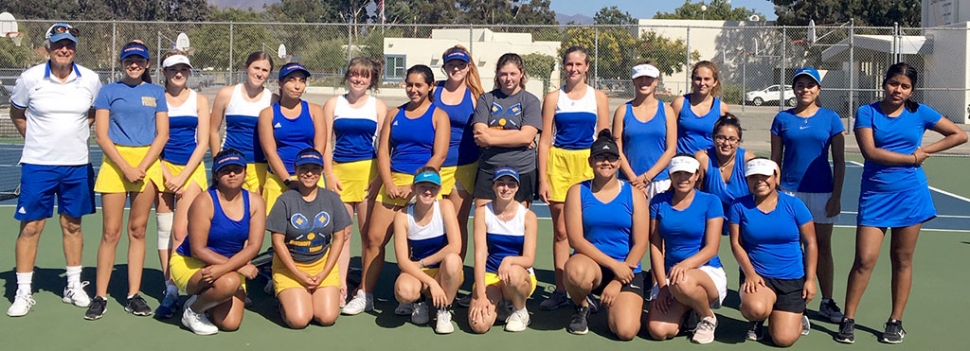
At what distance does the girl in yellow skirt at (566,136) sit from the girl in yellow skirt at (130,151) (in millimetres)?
2538

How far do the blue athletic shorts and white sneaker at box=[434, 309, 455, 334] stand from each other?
8.17 ft

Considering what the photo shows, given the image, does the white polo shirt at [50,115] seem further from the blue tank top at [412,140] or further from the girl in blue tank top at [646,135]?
the girl in blue tank top at [646,135]

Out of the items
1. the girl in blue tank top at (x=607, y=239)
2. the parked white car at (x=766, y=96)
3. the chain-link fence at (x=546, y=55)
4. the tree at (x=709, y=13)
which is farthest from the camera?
the tree at (x=709, y=13)

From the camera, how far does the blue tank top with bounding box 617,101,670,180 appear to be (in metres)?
6.46

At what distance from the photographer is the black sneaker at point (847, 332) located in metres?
5.75

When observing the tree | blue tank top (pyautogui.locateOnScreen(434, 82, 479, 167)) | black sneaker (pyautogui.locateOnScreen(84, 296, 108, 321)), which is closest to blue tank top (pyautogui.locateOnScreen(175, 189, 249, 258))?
black sneaker (pyautogui.locateOnScreen(84, 296, 108, 321))

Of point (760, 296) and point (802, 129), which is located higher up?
point (802, 129)

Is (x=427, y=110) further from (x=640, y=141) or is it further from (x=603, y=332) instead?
(x=603, y=332)

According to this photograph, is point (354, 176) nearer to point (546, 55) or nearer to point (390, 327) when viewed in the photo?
point (390, 327)

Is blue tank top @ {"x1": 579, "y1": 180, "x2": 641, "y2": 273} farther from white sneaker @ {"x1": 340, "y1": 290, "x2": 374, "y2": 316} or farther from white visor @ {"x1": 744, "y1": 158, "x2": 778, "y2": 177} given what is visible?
white sneaker @ {"x1": 340, "y1": 290, "x2": 374, "y2": 316}

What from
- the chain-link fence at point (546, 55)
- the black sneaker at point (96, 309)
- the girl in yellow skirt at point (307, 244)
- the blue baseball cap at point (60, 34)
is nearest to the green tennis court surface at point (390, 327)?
the black sneaker at point (96, 309)

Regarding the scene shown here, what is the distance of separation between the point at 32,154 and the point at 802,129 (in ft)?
16.1

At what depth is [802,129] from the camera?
20.0 feet

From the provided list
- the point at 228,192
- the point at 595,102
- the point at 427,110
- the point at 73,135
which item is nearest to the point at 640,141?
the point at 595,102
